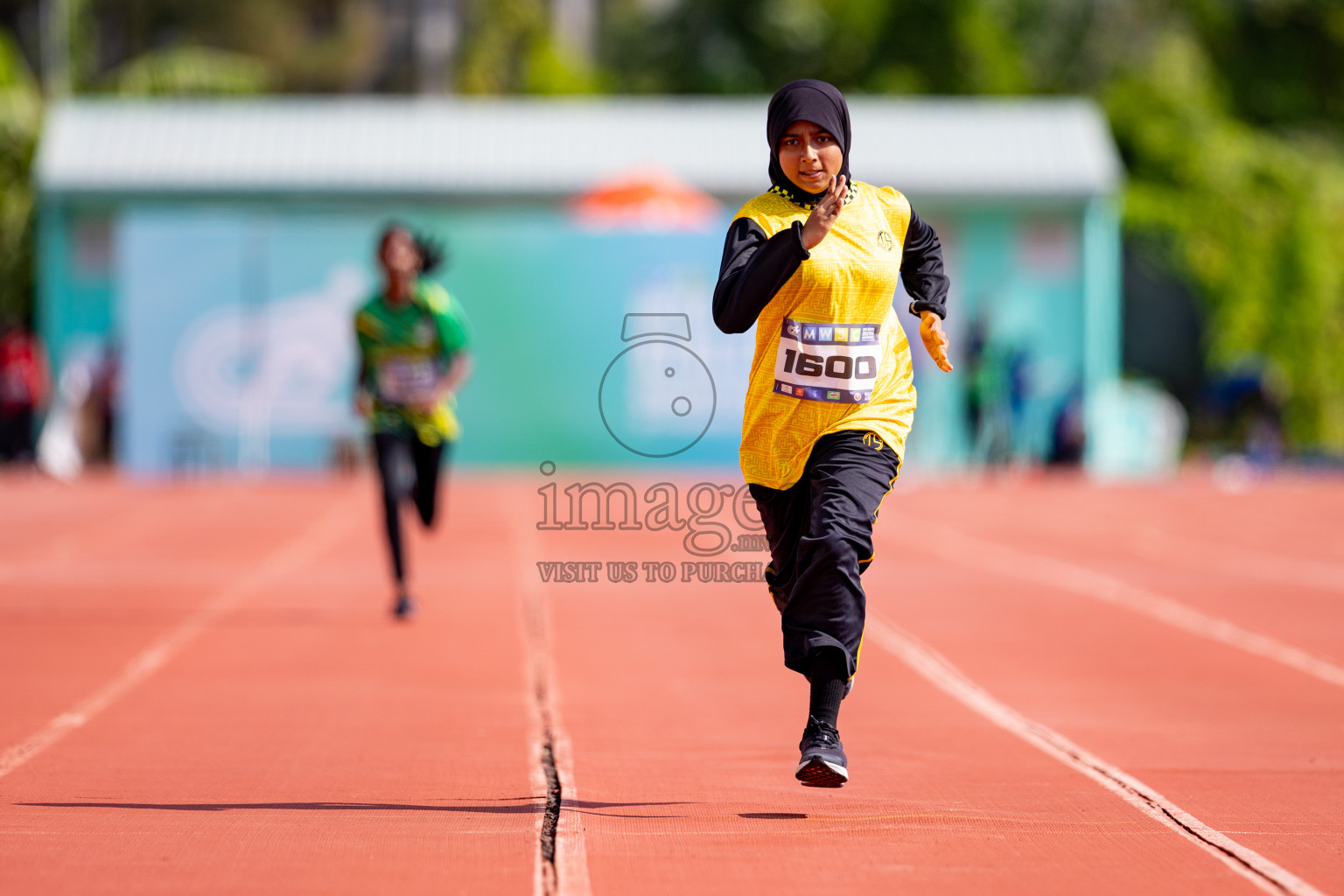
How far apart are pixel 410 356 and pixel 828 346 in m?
5.40

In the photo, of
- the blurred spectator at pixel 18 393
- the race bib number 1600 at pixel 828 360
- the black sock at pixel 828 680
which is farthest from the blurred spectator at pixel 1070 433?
the black sock at pixel 828 680

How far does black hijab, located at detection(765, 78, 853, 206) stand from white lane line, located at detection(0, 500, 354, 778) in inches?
119

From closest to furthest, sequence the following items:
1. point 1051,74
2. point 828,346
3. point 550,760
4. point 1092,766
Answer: point 828,346 → point 1092,766 → point 550,760 → point 1051,74

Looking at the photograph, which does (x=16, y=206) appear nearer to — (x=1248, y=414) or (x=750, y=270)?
(x=1248, y=414)

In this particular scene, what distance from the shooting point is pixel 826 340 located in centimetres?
568

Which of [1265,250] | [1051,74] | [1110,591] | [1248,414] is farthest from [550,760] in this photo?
[1051,74]

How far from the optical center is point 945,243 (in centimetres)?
2928

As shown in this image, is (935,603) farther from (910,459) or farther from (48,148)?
(48,148)

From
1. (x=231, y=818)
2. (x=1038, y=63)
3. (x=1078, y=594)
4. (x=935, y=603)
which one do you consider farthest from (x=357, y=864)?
(x=1038, y=63)

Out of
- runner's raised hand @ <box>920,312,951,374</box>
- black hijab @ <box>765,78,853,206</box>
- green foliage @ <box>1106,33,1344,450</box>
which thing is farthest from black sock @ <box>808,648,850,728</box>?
green foliage @ <box>1106,33,1344,450</box>

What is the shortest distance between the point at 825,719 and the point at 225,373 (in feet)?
70.8

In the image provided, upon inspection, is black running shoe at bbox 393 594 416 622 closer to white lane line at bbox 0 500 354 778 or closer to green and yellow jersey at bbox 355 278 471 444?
green and yellow jersey at bbox 355 278 471 444

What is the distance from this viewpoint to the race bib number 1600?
568 centimetres

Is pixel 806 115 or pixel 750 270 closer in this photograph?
pixel 750 270
